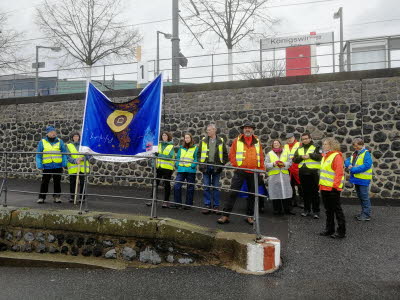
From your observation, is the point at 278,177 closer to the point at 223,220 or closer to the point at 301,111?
the point at 223,220

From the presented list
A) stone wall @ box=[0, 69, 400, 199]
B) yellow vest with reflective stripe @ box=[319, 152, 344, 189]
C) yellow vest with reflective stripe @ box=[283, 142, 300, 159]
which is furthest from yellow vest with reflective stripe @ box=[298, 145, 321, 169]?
stone wall @ box=[0, 69, 400, 199]

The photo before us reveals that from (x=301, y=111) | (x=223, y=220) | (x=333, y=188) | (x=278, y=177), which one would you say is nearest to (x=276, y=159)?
(x=278, y=177)

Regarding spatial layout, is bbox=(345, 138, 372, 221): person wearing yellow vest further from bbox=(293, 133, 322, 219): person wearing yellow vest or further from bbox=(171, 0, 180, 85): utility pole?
bbox=(171, 0, 180, 85): utility pole

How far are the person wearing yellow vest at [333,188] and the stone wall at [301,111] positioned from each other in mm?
4312

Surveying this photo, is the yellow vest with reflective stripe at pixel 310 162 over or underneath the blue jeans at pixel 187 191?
over

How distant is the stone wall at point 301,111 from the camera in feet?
30.7

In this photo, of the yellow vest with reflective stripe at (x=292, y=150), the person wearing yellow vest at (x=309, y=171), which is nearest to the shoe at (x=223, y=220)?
the person wearing yellow vest at (x=309, y=171)

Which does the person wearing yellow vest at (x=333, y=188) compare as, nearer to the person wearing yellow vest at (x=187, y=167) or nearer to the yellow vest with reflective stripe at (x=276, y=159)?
the yellow vest with reflective stripe at (x=276, y=159)

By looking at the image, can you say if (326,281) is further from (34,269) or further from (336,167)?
(34,269)

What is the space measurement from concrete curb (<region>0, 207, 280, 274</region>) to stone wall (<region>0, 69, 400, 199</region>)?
19.1 feet

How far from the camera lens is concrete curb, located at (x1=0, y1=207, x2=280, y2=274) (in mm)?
4426

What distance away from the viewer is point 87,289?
13.9ft

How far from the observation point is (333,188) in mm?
5617

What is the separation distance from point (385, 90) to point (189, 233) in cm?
752
